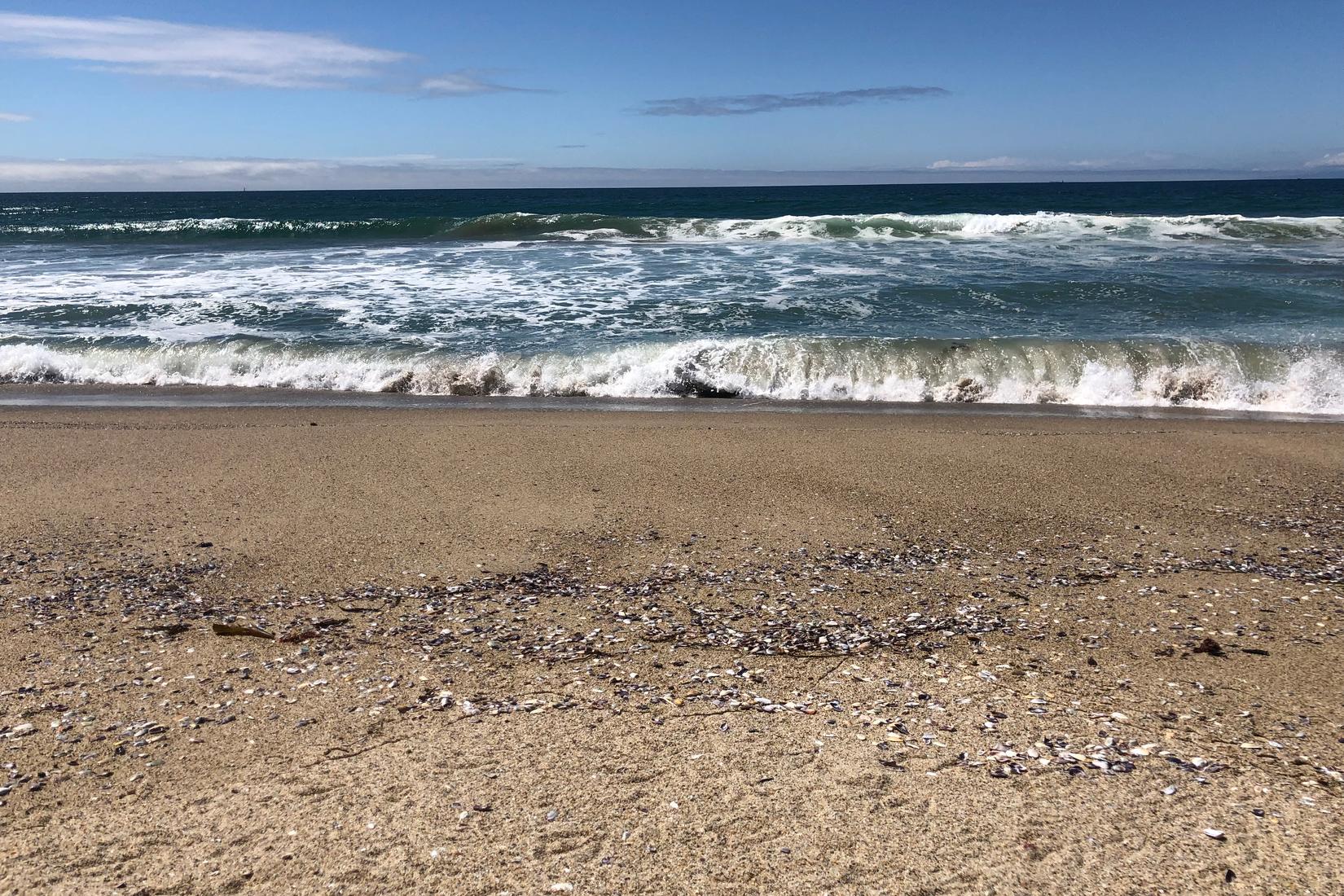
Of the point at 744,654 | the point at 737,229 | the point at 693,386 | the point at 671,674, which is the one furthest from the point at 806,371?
the point at 737,229

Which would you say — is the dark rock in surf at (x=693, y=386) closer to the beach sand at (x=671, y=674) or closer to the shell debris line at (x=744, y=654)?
the beach sand at (x=671, y=674)

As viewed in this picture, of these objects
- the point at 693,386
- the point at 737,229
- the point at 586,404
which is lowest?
the point at 586,404

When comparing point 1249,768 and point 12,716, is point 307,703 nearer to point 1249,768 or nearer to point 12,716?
point 12,716

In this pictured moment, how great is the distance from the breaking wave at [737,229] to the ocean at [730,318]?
1.31 ft

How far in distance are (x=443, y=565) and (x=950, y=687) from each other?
273 cm

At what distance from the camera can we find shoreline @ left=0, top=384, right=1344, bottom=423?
8641mm

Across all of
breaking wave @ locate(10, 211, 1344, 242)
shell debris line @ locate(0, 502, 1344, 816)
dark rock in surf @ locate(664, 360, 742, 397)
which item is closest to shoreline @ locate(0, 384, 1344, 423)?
dark rock in surf @ locate(664, 360, 742, 397)

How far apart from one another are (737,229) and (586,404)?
19.0 m

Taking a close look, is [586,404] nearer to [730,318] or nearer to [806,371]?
[806,371]

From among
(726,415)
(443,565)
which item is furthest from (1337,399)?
(443,565)

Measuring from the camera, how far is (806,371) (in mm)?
9797

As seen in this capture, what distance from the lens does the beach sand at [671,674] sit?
7.99ft

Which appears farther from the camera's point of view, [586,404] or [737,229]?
[737,229]

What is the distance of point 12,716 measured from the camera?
124 inches
